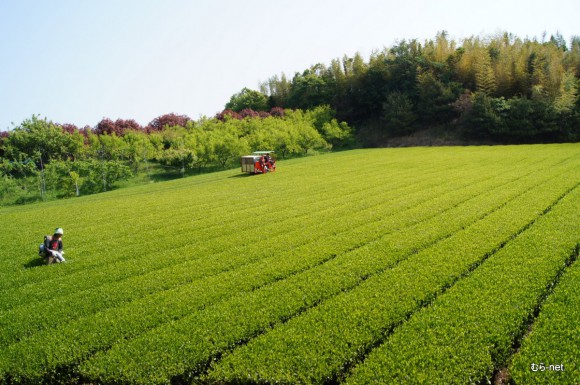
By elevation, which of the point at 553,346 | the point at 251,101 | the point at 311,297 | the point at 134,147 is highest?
the point at 251,101

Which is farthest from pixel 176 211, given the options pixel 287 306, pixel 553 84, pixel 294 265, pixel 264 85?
pixel 264 85

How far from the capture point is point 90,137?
35906 mm

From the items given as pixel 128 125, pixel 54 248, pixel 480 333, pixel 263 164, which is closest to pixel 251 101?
pixel 128 125

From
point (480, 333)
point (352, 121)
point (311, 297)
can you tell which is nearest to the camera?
point (480, 333)

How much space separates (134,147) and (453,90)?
110 ft

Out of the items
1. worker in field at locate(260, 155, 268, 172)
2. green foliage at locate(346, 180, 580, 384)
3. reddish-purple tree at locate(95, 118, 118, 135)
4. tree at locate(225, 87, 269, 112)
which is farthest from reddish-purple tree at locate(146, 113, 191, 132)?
green foliage at locate(346, 180, 580, 384)

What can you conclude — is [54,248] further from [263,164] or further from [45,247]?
[263,164]

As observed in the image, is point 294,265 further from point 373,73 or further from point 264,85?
point 264,85

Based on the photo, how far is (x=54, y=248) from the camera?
9.40 meters

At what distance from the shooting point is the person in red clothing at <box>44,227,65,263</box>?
30.3 ft

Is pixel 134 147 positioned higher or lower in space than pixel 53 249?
higher

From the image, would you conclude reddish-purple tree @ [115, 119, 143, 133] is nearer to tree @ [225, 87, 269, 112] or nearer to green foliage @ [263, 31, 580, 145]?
tree @ [225, 87, 269, 112]

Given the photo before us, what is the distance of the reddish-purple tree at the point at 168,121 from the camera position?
150 ft

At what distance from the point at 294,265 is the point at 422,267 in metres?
2.55
